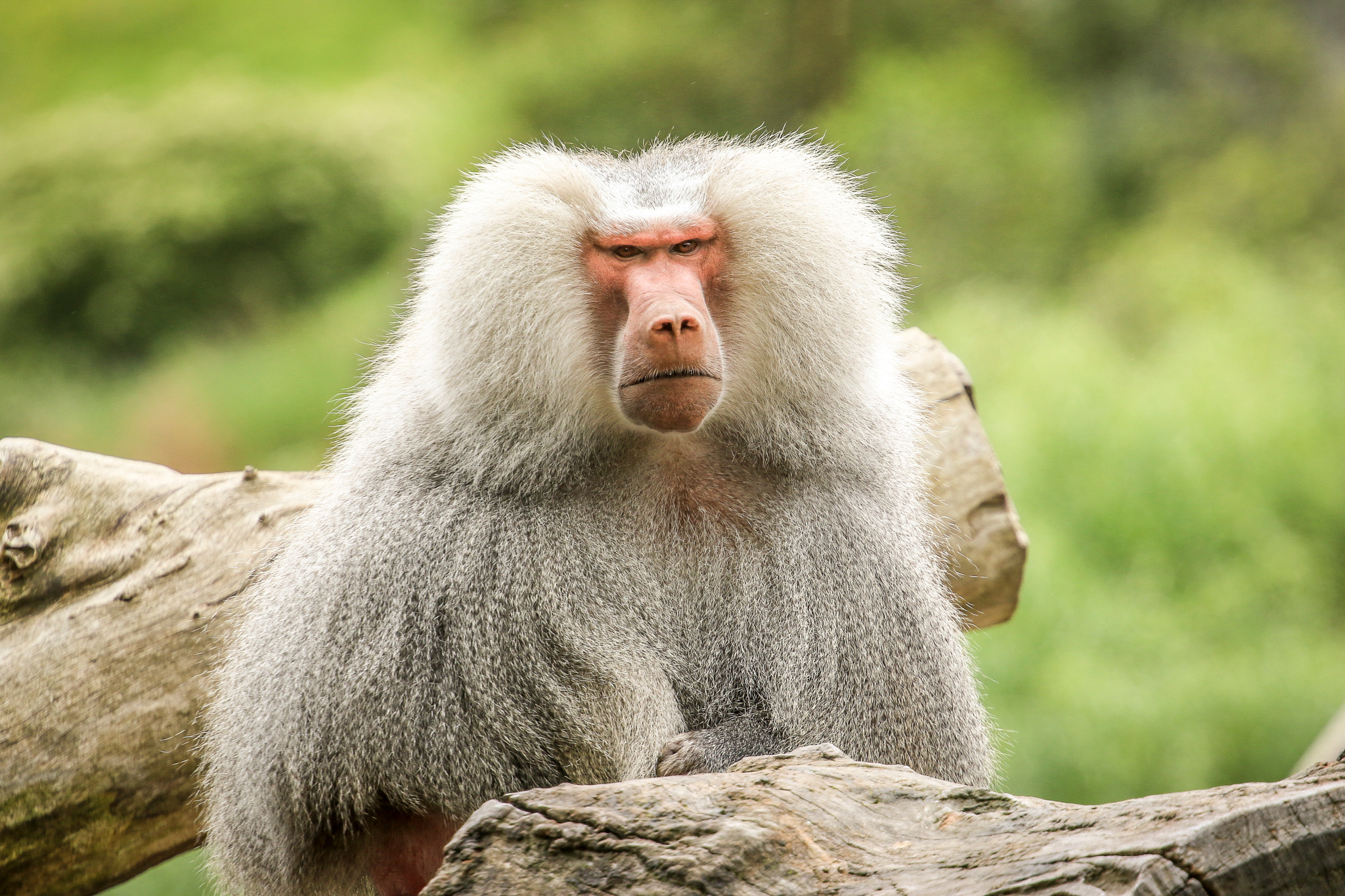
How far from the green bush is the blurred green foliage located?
0.06 m

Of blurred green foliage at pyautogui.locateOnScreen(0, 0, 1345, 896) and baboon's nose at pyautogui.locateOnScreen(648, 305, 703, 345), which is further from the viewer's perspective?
blurred green foliage at pyautogui.locateOnScreen(0, 0, 1345, 896)

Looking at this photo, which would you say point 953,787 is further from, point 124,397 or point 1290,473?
point 124,397

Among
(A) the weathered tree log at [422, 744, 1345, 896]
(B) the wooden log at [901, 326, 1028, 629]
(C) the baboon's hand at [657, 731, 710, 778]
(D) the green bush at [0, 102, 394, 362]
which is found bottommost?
(A) the weathered tree log at [422, 744, 1345, 896]

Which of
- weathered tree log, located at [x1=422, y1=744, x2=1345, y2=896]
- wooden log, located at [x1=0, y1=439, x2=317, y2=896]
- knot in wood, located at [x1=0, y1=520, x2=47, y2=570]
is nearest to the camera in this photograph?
weathered tree log, located at [x1=422, y1=744, x2=1345, y2=896]

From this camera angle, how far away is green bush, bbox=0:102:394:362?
709 centimetres

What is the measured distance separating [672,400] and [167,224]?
608 cm

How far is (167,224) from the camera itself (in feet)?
23.6

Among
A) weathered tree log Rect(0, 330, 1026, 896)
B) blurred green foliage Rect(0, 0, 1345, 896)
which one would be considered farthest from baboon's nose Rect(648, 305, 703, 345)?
blurred green foliage Rect(0, 0, 1345, 896)

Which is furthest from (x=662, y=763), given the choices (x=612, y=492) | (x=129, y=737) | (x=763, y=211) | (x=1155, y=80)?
(x=1155, y=80)

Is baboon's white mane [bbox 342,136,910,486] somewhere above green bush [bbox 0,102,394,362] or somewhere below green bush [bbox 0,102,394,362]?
below

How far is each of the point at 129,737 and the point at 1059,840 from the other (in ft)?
7.05

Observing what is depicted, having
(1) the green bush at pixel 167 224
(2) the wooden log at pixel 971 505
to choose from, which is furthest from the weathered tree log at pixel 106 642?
(1) the green bush at pixel 167 224

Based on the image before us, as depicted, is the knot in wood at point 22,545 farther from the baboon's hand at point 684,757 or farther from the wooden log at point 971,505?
the wooden log at point 971,505

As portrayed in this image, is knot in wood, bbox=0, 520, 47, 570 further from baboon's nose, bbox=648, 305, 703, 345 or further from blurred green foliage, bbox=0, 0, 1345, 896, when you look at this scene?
blurred green foliage, bbox=0, 0, 1345, 896
